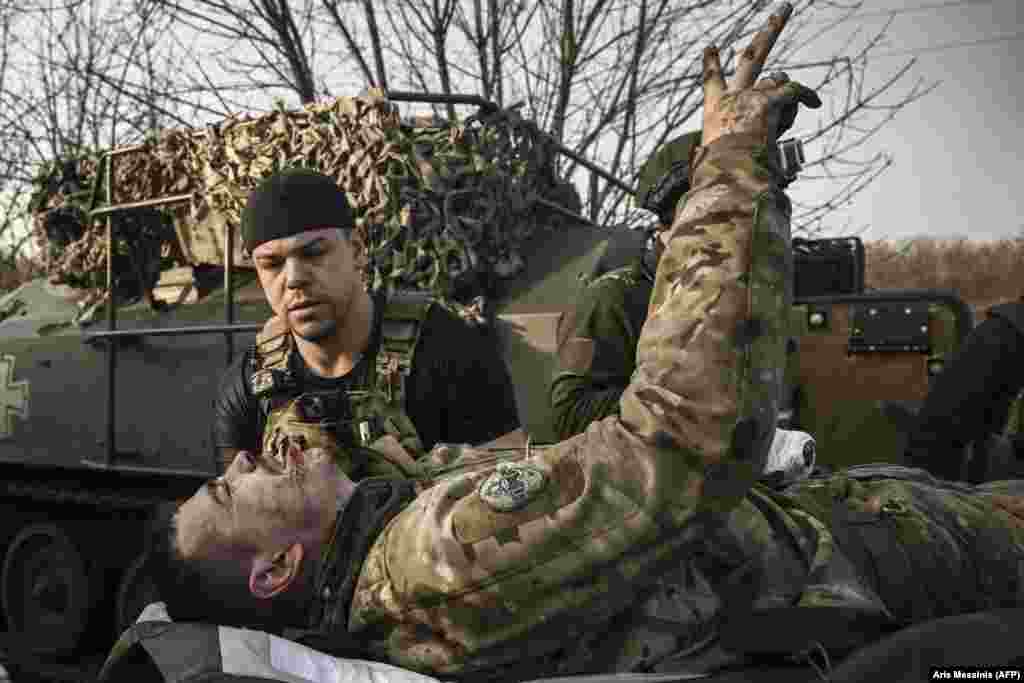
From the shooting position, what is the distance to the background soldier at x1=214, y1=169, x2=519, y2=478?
3307 mm

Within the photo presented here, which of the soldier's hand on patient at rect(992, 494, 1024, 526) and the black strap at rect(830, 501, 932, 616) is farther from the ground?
the soldier's hand on patient at rect(992, 494, 1024, 526)

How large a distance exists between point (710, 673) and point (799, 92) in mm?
1018

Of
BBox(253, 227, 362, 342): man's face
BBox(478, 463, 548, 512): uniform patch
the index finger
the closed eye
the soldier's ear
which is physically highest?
the index finger

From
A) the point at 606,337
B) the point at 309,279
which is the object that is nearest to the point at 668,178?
the point at 606,337

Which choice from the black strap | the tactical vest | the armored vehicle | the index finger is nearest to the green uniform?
the black strap

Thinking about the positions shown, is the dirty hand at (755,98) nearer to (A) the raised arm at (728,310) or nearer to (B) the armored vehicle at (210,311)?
(A) the raised arm at (728,310)

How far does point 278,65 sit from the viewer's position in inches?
360

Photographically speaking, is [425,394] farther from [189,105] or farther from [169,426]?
[189,105]

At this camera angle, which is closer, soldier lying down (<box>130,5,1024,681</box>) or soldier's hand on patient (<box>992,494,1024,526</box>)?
soldier lying down (<box>130,5,1024,681</box>)

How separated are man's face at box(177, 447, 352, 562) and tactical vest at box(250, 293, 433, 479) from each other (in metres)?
0.23

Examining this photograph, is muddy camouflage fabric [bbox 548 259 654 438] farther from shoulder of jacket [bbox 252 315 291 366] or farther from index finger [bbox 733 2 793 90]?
index finger [bbox 733 2 793 90]

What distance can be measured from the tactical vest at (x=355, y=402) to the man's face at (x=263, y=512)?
0.23 metres

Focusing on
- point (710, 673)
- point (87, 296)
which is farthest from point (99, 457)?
point (710, 673)

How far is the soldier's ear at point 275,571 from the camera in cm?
209
